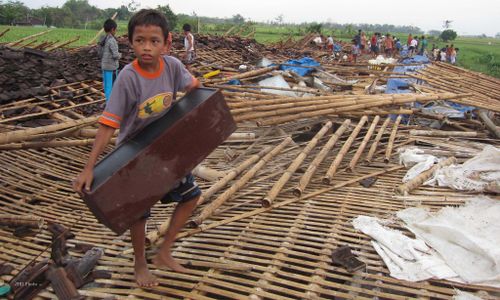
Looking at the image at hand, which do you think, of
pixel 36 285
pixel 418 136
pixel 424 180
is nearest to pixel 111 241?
pixel 36 285

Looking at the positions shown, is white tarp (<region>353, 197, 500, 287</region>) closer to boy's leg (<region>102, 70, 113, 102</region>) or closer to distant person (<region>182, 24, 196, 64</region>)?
boy's leg (<region>102, 70, 113, 102</region>)

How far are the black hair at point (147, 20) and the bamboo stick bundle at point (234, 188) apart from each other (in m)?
1.22

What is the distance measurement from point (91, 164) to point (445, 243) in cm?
193

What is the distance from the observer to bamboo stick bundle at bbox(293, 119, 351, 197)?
2.81 metres

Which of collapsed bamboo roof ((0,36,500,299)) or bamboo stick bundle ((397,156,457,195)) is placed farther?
bamboo stick bundle ((397,156,457,195))

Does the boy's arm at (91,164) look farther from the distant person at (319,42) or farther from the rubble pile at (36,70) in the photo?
the distant person at (319,42)

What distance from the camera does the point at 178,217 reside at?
6.77 ft

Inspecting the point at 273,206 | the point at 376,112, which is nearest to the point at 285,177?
the point at 273,206

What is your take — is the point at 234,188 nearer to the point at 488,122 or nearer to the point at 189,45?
the point at 488,122

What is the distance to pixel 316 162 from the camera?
128 inches

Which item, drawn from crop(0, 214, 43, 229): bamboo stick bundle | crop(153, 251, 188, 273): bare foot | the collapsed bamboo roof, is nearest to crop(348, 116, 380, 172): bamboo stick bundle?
the collapsed bamboo roof

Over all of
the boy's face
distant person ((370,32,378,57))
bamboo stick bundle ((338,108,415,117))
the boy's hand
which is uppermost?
distant person ((370,32,378,57))

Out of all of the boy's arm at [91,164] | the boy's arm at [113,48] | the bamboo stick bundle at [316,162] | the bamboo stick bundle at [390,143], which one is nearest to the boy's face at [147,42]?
the boy's arm at [91,164]

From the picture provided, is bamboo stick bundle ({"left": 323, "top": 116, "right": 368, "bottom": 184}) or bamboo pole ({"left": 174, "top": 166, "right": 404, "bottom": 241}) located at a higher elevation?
bamboo stick bundle ({"left": 323, "top": 116, "right": 368, "bottom": 184})
